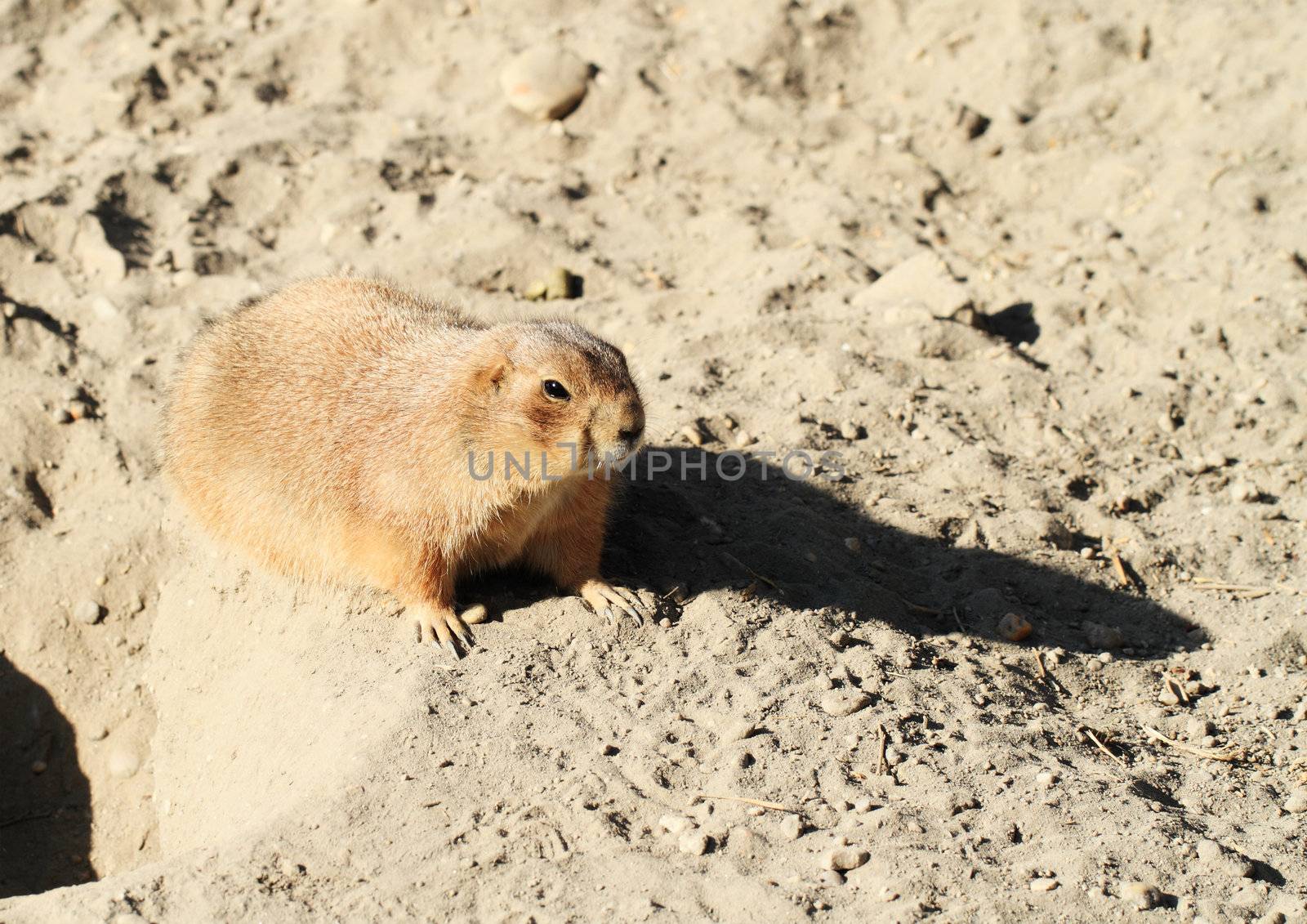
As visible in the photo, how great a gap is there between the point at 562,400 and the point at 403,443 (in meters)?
0.66

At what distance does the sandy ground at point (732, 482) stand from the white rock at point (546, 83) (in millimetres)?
143

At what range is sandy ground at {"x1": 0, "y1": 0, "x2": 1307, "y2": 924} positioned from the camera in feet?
10.9

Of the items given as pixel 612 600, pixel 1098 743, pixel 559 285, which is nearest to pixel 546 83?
pixel 559 285

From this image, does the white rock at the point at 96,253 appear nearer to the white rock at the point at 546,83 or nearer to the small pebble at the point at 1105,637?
the white rock at the point at 546,83

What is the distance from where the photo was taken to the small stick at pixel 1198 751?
3.77 m

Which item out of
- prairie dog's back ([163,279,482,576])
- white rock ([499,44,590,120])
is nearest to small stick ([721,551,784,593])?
prairie dog's back ([163,279,482,576])

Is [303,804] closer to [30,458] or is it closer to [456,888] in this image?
[456,888]

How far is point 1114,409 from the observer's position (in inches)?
220

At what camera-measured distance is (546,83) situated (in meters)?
7.45

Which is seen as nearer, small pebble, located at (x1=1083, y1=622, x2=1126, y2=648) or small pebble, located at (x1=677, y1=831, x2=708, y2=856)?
small pebble, located at (x1=677, y1=831, x2=708, y2=856)

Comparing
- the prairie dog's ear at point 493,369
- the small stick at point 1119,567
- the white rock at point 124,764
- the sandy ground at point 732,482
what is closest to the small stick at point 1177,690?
the sandy ground at point 732,482

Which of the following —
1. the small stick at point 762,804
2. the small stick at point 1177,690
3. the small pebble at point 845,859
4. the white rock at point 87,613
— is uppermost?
the small pebble at point 845,859

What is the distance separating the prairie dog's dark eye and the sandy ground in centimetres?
88

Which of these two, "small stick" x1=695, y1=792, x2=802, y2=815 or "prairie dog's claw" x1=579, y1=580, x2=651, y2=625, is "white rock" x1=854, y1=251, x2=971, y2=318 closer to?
"prairie dog's claw" x1=579, y1=580, x2=651, y2=625
